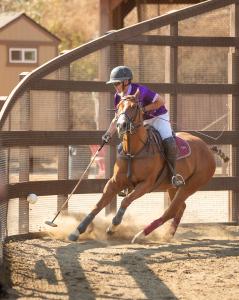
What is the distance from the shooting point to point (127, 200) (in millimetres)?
10516

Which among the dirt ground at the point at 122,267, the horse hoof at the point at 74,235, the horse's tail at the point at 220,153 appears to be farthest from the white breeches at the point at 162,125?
the horse hoof at the point at 74,235

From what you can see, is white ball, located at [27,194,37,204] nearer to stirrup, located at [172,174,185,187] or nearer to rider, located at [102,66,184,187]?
rider, located at [102,66,184,187]

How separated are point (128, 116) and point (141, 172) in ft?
2.81

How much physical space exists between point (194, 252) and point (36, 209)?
7.11 ft

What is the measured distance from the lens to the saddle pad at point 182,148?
37.4 feet

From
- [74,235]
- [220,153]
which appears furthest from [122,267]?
[220,153]

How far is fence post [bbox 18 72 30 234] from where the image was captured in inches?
432

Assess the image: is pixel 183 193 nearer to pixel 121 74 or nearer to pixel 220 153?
pixel 220 153

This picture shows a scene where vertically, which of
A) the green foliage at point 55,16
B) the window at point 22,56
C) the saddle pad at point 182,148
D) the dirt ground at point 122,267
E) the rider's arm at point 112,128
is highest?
the green foliage at point 55,16

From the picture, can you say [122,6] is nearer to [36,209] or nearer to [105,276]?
[36,209]

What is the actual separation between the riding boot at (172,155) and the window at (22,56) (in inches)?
833

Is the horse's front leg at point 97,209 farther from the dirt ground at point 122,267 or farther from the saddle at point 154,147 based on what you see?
the saddle at point 154,147

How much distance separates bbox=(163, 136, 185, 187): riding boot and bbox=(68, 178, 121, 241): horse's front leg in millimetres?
748

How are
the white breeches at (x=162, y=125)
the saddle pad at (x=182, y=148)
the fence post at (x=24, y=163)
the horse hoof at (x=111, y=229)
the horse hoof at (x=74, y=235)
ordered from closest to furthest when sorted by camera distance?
A: the horse hoof at (x=74, y=235)
the horse hoof at (x=111, y=229)
the fence post at (x=24, y=163)
the white breeches at (x=162, y=125)
the saddle pad at (x=182, y=148)
